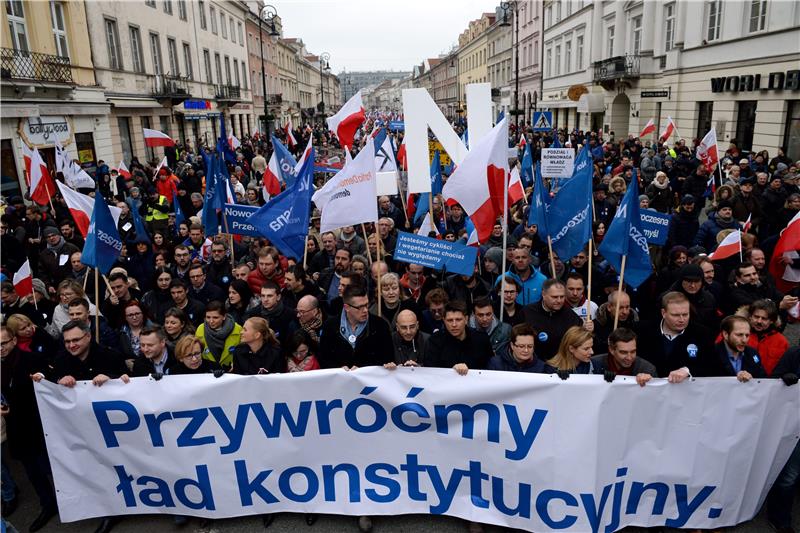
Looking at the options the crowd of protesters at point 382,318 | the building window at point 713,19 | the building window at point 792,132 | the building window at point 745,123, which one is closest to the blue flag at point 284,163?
the crowd of protesters at point 382,318

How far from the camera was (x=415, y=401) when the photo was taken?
3.82m

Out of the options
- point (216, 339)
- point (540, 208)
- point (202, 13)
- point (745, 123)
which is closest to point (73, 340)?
point (216, 339)

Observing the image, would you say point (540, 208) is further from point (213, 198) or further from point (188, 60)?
point (188, 60)

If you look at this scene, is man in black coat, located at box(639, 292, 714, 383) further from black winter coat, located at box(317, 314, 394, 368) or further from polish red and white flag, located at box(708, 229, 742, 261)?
polish red and white flag, located at box(708, 229, 742, 261)

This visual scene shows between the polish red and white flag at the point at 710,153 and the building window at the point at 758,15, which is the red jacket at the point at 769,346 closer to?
the polish red and white flag at the point at 710,153

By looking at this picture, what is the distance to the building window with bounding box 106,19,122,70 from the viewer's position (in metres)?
23.2

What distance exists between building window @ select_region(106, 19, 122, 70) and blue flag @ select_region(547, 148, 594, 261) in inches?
896

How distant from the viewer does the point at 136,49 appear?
26.0m

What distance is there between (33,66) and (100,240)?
14901 mm

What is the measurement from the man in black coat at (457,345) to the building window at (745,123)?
64.7 ft

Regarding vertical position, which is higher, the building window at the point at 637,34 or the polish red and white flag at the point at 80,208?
the building window at the point at 637,34

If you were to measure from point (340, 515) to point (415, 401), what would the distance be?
42.1 inches

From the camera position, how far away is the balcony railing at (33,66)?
15578mm

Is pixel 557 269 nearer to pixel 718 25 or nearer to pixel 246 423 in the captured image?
pixel 246 423
